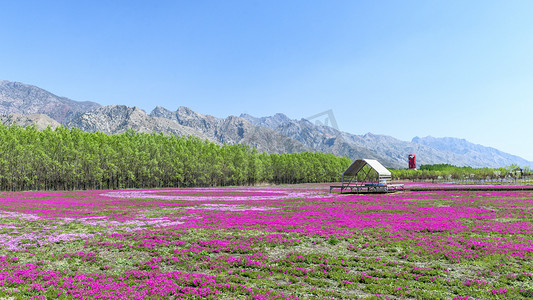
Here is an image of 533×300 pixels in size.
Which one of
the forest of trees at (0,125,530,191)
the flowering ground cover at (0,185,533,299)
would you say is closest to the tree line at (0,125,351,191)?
the forest of trees at (0,125,530,191)

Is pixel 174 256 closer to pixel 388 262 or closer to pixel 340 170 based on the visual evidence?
pixel 388 262

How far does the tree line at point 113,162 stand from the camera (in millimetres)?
71000

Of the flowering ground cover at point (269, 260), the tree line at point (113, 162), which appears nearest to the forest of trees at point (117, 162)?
the tree line at point (113, 162)

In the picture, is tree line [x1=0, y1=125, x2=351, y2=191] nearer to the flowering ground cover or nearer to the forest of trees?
the forest of trees

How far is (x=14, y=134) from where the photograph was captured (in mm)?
74188

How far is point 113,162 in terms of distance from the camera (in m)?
86.3

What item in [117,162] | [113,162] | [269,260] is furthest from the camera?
[117,162]

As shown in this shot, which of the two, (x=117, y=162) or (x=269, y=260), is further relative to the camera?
(x=117, y=162)

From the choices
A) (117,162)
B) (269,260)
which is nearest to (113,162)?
(117,162)

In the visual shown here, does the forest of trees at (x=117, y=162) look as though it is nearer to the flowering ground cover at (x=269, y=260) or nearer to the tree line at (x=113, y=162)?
the tree line at (x=113, y=162)

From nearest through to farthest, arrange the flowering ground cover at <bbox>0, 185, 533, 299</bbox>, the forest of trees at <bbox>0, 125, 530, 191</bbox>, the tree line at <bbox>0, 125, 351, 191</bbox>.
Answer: the flowering ground cover at <bbox>0, 185, 533, 299</bbox>
the tree line at <bbox>0, 125, 351, 191</bbox>
the forest of trees at <bbox>0, 125, 530, 191</bbox>

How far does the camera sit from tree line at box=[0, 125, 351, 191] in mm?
71000

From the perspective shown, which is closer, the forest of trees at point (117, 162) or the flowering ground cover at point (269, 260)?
the flowering ground cover at point (269, 260)

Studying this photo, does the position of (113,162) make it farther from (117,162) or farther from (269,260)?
(269,260)
